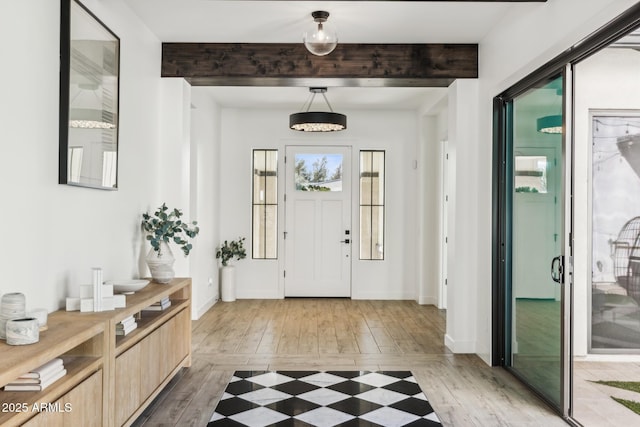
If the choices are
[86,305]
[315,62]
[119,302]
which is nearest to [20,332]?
[86,305]

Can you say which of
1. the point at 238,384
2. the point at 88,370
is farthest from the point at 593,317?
the point at 88,370

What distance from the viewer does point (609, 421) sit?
3.14 meters

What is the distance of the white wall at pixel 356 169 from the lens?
7.54 meters

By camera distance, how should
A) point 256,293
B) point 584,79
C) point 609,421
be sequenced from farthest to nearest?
1. point 256,293
2. point 584,79
3. point 609,421

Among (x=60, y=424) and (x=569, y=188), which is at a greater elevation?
(x=569, y=188)

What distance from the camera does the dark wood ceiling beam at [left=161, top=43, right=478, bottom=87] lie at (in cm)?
461

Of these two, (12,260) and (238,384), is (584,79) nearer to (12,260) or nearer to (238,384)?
(238,384)

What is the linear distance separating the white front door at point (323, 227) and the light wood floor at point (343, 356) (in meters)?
0.44

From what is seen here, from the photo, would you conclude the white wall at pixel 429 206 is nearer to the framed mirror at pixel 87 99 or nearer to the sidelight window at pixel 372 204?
the sidelight window at pixel 372 204

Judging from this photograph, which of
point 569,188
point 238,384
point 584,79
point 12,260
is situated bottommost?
point 238,384

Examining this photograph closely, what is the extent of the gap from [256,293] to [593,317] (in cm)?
452

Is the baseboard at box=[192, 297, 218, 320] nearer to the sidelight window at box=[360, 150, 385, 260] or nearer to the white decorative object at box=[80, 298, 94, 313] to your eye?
the sidelight window at box=[360, 150, 385, 260]

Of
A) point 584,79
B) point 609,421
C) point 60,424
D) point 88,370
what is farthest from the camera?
point 584,79

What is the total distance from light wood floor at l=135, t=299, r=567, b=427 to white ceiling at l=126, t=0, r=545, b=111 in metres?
2.63
